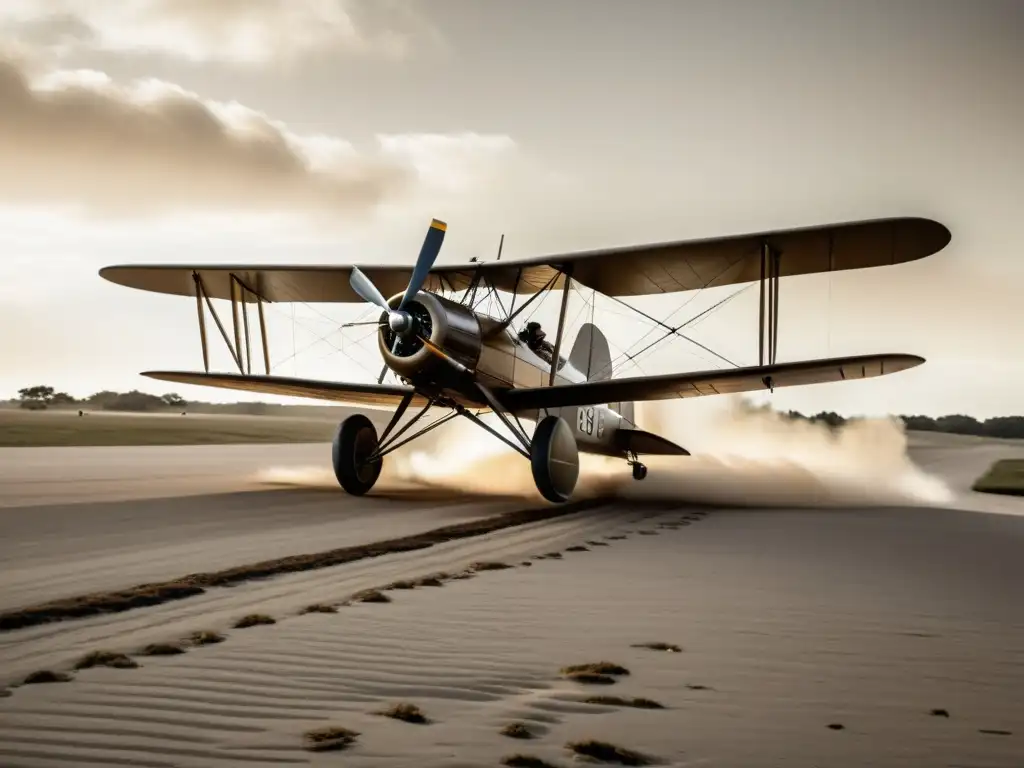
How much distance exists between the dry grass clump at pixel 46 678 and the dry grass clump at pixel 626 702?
85.2 inches

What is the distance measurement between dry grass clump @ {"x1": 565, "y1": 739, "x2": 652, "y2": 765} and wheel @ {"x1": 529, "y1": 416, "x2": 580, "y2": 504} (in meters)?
9.55

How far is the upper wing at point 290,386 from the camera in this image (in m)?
14.6

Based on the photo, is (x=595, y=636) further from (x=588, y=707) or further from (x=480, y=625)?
→ (x=588, y=707)

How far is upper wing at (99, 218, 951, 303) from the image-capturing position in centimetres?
1202

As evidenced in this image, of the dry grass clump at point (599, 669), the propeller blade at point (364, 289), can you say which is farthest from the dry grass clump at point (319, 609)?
the propeller blade at point (364, 289)

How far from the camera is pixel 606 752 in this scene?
9.72ft

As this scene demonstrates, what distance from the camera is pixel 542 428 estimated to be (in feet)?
42.1

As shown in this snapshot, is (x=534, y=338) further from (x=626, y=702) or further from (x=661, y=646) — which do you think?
(x=626, y=702)

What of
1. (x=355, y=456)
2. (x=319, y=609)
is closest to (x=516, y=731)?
(x=319, y=609)

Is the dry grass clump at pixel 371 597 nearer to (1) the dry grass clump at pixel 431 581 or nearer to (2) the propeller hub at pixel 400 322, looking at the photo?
(1) the dry grass clump at pixel 431 581

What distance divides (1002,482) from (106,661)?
2593 cm

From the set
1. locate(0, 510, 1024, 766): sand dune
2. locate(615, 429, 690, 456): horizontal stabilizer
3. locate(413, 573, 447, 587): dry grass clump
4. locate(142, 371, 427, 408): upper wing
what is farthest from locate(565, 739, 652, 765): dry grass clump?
locate(615, 429, 690, 456): horizontal stabilizer

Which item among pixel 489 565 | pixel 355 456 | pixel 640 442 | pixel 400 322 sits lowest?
pixel 489 565

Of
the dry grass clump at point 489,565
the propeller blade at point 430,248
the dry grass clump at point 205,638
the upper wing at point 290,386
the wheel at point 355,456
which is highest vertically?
the propeller blade at point 430,248
